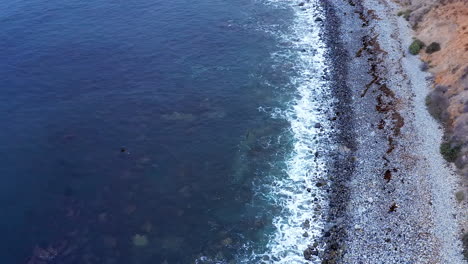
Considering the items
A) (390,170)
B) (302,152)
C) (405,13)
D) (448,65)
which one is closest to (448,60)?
(448,65)

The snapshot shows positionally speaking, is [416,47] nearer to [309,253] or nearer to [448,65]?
[448,65]

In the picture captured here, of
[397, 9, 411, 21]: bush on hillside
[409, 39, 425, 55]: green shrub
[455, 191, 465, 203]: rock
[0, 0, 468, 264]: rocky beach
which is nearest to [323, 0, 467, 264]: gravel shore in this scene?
[0, 0, 468, 264]: rocky beach

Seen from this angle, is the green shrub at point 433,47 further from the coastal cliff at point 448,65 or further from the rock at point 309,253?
the rock at point 309,253

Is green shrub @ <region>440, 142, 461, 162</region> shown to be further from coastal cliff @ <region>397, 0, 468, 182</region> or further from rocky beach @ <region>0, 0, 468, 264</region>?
rocky beach @ <region>0, 0, 468, 264</region>

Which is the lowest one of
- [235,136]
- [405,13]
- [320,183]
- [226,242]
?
[226,242]

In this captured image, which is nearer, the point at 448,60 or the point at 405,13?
the point at 448,60

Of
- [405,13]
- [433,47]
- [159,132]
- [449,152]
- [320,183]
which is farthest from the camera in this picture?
[405,13]

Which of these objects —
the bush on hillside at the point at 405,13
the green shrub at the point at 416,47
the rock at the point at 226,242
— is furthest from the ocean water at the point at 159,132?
the bush on hillside at the point at 405,13

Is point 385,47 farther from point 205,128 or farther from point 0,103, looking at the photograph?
point 0,103
